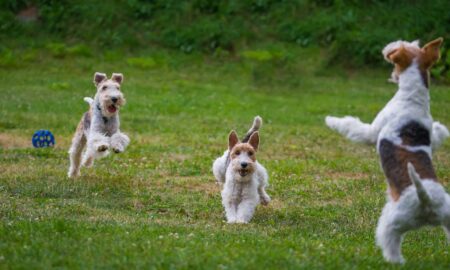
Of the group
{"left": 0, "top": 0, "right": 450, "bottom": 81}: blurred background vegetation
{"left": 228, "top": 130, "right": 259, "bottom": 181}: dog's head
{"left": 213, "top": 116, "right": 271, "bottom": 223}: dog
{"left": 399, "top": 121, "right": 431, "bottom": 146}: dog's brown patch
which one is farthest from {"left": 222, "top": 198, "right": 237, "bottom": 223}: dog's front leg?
{"left": 0, "top": 0, "right": 450, "bottom": 81}: blurred background vegetation

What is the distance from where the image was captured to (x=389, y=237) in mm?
7324

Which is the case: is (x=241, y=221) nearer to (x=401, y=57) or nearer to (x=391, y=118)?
(x=391, y=118)

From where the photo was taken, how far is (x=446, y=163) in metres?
15.6

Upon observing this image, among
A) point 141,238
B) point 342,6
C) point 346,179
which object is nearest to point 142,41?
point 342,6

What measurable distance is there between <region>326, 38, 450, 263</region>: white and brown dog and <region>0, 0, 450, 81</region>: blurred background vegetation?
19.1 m

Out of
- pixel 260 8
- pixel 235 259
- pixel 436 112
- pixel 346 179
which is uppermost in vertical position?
pixel 260 8

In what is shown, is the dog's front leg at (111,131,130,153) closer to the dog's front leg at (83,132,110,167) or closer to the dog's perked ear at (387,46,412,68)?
the dog's front leg at (83,132,110,167)

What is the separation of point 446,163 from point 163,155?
17.4 feet

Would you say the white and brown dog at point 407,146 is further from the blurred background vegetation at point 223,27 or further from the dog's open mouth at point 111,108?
the blurred background vegetation at point 223,27

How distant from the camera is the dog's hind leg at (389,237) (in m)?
7.28

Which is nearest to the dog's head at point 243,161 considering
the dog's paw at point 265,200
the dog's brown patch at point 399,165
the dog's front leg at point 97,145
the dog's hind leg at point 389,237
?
the dog's paw at point 265,200

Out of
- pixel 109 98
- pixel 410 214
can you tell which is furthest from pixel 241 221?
pixel 410 214

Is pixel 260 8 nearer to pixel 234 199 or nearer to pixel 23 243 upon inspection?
pixel 234 199

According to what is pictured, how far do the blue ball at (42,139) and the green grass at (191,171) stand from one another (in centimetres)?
29
